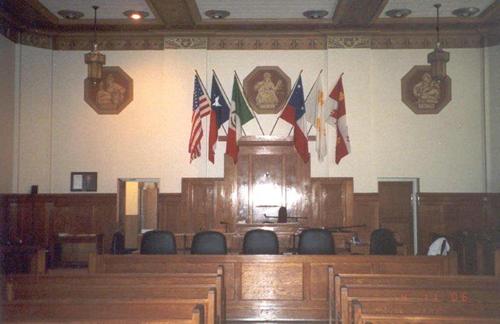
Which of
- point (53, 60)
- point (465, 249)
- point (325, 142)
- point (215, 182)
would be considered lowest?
point (465, 249)

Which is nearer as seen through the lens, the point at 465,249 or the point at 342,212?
the point at 465,249

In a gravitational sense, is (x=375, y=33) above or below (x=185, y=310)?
above

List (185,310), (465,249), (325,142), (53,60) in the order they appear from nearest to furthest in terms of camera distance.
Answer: (185,310)
(465,249)
(325,142)
(53,60)

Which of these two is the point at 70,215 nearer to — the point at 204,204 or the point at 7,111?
the point at 7,111

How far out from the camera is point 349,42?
12148 mm

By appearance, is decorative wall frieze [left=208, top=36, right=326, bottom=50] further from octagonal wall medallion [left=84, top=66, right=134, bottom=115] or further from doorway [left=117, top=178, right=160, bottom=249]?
doorway [left=117, top=178, right=160, bottom=249]

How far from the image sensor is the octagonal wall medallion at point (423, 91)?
12242 millimetres

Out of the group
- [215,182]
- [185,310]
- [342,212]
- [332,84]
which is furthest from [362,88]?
[185,310]

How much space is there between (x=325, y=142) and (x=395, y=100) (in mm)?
2103

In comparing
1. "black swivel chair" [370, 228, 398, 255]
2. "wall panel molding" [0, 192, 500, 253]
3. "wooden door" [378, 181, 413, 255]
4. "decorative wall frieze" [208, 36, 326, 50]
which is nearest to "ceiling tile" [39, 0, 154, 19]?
"decorative wall frieze" [208, 36, 326, 50]

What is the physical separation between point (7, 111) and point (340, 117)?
7.36 meters

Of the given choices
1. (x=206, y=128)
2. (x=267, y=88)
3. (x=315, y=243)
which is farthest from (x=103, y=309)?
(x=267, y=88)

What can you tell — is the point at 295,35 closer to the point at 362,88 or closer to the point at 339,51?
the point at 339,51

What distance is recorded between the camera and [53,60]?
12.5 metres
